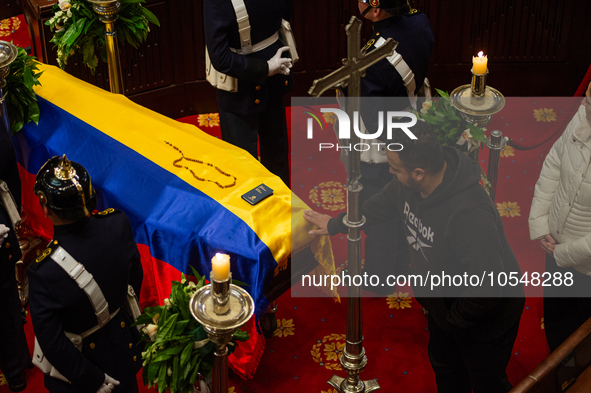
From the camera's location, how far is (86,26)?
3.93 metres

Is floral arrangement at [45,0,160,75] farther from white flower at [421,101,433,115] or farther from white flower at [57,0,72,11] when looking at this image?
white flower at [421,101,433,115]

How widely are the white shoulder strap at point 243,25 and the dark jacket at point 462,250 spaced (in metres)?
1.37

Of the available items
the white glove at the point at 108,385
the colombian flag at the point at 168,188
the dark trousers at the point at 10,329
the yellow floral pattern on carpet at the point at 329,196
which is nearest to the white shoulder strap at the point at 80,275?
the white glove at the point at 108,385

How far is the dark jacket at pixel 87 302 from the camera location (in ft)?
7.54

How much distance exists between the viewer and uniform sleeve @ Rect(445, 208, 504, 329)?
2396 millimetres

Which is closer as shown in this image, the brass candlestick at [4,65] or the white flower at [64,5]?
the brass candlestick at [4,65]

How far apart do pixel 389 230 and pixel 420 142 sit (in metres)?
1.23

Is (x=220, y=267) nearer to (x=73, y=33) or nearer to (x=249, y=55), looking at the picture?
(x=249, y=55)

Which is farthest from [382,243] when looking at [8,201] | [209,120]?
[209,120]

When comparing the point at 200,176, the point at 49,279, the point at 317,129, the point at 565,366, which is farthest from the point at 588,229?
the point at 317,129

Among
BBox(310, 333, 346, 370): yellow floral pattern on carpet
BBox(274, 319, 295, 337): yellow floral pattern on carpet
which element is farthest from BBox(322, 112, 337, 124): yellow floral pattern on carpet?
BBox(310, 333, 346, 370): yellow floral pattern on carpet

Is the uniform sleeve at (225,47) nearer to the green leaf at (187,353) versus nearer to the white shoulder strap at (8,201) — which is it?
the white shoulder strap at (8,201)

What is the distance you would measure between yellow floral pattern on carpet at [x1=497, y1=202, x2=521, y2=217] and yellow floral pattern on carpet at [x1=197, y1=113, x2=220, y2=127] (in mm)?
2332

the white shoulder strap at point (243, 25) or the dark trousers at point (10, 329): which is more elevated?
the white shoulder strap at point (243, 25)
